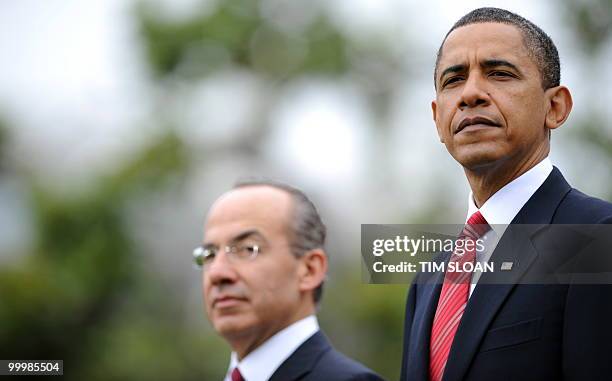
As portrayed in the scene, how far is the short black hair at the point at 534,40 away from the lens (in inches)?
122

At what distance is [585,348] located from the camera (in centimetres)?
264

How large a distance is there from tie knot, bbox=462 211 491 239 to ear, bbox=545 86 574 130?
14.9 inches

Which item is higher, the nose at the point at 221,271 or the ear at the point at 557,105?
the ear at the point at 557,105

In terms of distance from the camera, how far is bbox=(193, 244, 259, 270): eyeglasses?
4.32 meters

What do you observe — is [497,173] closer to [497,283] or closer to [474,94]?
[474,94]

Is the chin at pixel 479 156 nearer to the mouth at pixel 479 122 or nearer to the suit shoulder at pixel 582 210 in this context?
the mouth at pixel 479 122

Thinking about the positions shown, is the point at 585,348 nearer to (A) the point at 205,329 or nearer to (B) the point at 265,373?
(B) the point at 265,373

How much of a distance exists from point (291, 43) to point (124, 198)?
3994 millimetres

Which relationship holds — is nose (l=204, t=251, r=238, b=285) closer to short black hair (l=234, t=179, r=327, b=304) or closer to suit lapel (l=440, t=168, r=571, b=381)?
short black hair (l=234, t=179, r=327, b=304)

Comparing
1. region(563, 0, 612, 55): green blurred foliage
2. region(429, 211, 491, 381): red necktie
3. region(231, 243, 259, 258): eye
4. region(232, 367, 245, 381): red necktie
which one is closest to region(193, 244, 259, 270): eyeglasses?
region(231, 243, 259, 258): eye

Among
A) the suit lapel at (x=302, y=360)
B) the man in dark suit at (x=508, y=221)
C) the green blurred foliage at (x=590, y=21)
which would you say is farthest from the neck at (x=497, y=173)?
the green blurred foliage at (x=590, y=21)

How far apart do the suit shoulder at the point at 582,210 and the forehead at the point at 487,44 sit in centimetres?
48

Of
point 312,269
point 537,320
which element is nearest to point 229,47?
point 312,269

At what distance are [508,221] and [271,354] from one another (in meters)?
1.61
